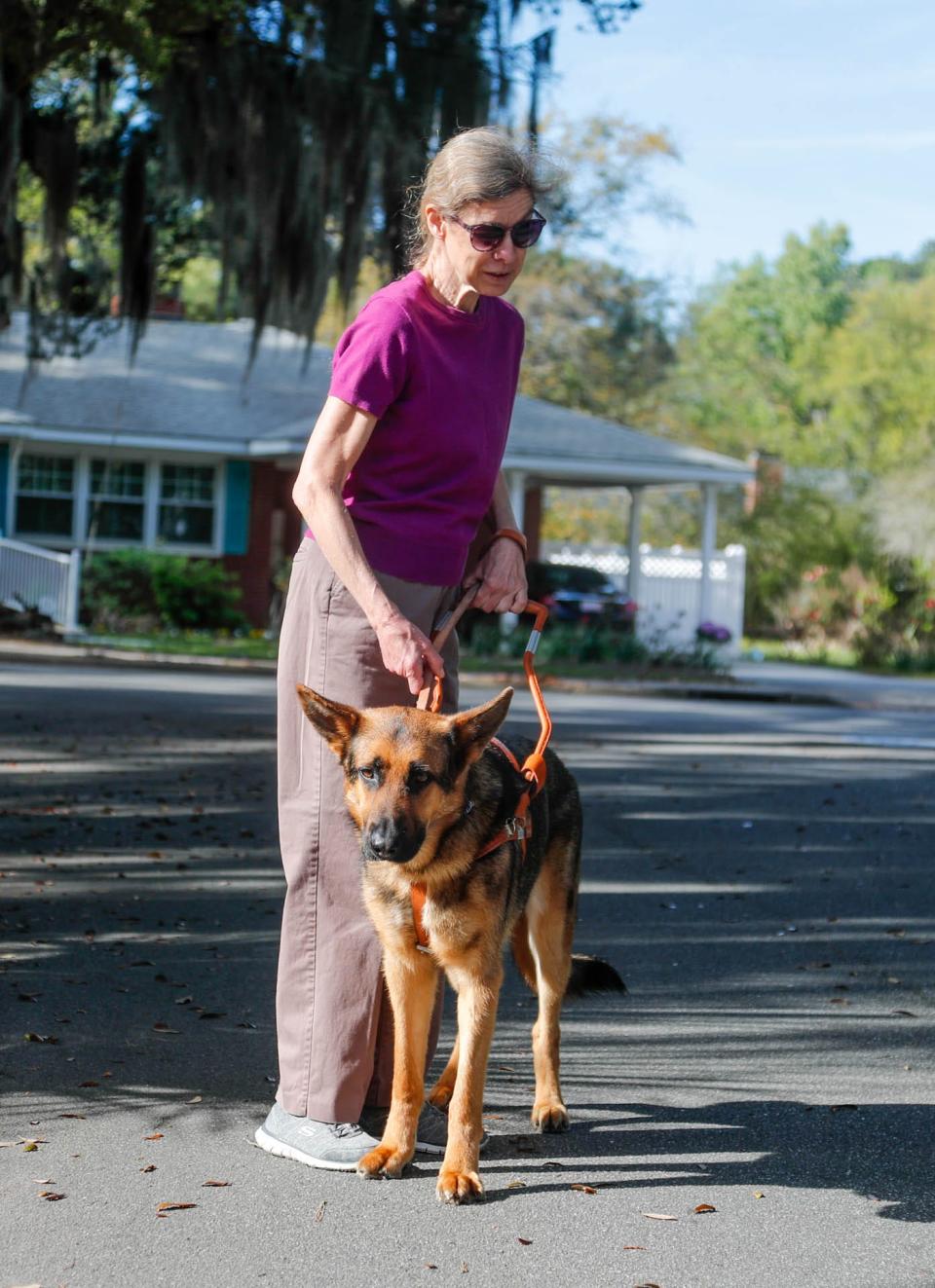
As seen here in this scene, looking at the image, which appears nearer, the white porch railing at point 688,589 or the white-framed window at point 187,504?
the white-framed window at point 187,504

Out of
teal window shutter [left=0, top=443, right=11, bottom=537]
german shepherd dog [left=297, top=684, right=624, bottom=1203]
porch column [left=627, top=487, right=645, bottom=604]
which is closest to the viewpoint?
german shepherd dog [left=297, top=684, right=624, bottom=1203]

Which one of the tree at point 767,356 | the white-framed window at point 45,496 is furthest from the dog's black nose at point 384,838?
the tree at point 767,356

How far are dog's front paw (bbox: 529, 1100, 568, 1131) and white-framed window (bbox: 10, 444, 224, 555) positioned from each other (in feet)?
78.8

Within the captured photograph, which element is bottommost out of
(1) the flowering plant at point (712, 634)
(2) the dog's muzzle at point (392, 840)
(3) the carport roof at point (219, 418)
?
(1) the flowering plant at point (712, 634)

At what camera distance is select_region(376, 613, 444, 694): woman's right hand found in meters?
3.94

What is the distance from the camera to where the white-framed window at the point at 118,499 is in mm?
28094

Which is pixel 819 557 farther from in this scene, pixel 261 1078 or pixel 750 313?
pixel 750 313

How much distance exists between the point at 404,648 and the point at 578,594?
25197 millimetres

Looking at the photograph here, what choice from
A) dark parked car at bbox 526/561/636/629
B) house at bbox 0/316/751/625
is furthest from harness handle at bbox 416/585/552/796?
dark parked car at bbox 526/561/636/629

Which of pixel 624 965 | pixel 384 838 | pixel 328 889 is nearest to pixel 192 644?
pixel 624 965

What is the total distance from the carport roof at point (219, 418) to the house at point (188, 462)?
0.03 m

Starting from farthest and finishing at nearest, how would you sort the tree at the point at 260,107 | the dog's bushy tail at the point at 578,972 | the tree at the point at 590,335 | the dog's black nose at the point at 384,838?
the tree at the point at 590,335, the tree at the point at 260,107, the dog's bushy tail at the point at 578,972, the dog's black nose at the point at 384,838

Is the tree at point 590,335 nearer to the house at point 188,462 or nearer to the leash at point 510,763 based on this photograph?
the house at point 188,462

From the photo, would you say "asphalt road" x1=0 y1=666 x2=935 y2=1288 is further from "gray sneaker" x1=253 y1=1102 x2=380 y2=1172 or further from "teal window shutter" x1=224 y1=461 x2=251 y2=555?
"teal window shutter" x1=224 y1=461 x2=251 y2=555
